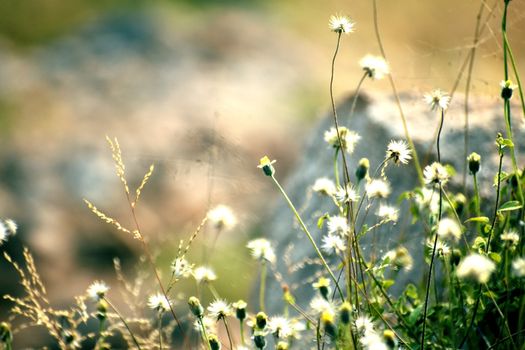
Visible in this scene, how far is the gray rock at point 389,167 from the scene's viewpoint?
1.87m

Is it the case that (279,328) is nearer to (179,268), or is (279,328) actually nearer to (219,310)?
(219,310)

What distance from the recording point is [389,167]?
6.79 ft

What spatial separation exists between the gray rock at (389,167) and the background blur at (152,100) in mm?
347

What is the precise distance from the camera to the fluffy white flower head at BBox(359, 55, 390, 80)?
1534 millimetres

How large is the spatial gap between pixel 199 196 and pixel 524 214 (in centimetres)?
375

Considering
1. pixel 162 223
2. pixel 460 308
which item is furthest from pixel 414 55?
pixel 162 223

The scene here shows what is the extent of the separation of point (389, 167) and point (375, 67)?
593mm

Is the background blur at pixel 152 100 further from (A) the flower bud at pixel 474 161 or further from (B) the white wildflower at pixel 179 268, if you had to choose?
(A) the flower bud at pixel 474 161

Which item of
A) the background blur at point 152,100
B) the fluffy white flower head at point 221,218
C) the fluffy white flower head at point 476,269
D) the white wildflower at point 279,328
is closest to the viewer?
the fluffy white flower head at point 476,269

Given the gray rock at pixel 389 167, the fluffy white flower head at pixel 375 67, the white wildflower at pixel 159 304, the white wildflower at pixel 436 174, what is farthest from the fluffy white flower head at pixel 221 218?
the white wildflower at pixel 436 174

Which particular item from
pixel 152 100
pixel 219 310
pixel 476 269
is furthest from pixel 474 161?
pixel 152 100

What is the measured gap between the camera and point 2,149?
185 inches

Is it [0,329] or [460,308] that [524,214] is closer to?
[460,308]

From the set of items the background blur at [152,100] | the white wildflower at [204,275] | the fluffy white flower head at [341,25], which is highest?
the background blur at [152,100]
